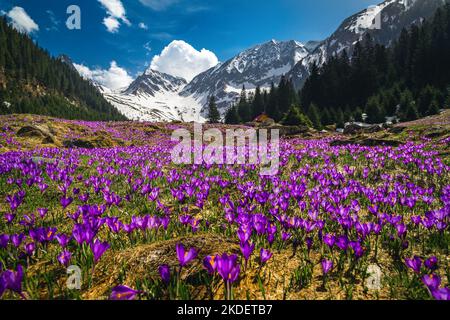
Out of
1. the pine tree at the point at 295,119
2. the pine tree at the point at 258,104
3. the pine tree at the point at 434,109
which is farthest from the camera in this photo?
the pine tree at the point at 258,104

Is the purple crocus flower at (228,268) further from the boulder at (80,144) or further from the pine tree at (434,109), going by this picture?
the pine tree at (434,109)

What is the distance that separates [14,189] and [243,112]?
253 feet

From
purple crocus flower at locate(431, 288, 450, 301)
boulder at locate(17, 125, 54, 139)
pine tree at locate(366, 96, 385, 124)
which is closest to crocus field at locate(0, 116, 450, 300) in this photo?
purple crocus flower at locate(431, 288, 450, 301)

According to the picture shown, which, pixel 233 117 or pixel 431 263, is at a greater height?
pixel 233 117

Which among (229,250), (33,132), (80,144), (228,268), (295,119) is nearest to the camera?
(228,268)

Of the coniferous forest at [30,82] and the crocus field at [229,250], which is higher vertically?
the coniferous forest at [30,82]

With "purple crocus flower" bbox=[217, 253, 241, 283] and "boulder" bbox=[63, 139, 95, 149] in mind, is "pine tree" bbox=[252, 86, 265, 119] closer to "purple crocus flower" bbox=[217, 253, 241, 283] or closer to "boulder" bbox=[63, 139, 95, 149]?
"boulder" bbox=[63, 139, 95, 149]

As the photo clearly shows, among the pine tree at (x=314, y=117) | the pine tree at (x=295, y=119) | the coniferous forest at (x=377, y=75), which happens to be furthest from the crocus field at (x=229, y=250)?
the coniferous forest at (x=377, y=75)

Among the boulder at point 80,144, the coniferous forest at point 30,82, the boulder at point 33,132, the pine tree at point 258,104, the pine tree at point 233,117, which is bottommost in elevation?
the boulder at point 80,144

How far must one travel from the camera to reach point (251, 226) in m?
3.56

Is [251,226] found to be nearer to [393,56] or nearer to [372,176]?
[372,176]

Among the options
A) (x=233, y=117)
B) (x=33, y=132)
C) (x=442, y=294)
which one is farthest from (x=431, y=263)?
(x=233, y=117)

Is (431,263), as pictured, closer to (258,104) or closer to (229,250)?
(229,250)
